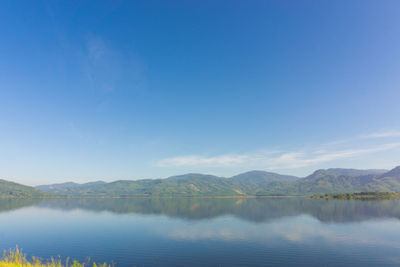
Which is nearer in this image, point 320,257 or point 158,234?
point 320,257

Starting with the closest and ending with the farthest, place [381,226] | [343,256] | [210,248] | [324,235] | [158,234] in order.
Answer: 1. [343,256]
2. [210,248]
3. [324,235]
4. [158,234]
5. [381,226]

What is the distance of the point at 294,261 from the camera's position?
52.9m

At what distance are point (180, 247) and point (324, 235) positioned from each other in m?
55.2

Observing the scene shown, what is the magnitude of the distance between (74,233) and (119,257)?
45.4m

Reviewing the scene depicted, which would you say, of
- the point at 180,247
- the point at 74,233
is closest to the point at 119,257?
the point at 180,247

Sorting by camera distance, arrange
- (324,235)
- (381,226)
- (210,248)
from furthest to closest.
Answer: (381,226), (324,235), (210,248)

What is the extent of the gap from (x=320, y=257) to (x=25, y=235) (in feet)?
346

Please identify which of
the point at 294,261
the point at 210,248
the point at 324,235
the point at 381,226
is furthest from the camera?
the point at 381,226

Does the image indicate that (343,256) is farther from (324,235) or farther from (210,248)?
(210,248)

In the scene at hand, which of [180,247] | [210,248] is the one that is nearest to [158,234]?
[180,247]

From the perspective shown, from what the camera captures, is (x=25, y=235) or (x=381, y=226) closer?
(x=25, y=235)

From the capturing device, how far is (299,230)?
91.0m

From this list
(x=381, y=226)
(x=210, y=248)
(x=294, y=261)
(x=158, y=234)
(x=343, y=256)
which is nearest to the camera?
(x=294, y=261)

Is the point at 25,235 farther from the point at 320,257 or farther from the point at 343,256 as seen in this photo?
the point at 343,256
